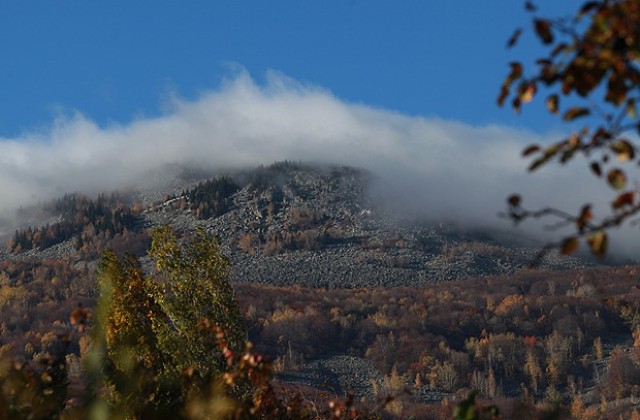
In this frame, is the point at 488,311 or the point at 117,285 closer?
the point at 117,285

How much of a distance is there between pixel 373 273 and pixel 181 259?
166401mm

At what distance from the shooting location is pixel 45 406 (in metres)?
6.87

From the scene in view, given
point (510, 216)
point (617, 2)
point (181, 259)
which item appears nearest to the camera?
point (617, 2)

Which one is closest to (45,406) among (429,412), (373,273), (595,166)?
(595,166)

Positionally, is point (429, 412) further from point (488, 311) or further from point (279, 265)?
point (279, 265)

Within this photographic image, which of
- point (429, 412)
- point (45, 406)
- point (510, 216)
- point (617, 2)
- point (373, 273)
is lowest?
point (429, 412)

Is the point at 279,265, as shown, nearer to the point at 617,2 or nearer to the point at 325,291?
the point at 325,291

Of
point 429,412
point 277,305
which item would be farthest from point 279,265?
point 429,412

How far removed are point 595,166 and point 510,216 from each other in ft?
1.49

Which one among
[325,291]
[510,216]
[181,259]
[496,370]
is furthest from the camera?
[325,291]

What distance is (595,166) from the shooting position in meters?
4.28

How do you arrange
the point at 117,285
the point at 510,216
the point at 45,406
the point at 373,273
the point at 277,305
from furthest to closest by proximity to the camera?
the point at 373,273 < the point at 277,305 < the point at 117,285 < the point at 45,406 < the point at 510,216

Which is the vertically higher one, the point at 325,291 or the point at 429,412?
the point at 325,291

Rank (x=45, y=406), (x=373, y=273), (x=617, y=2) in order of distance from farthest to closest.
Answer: (x=373, y=273) → (x=45, y=406) → (x=617, y=2)
